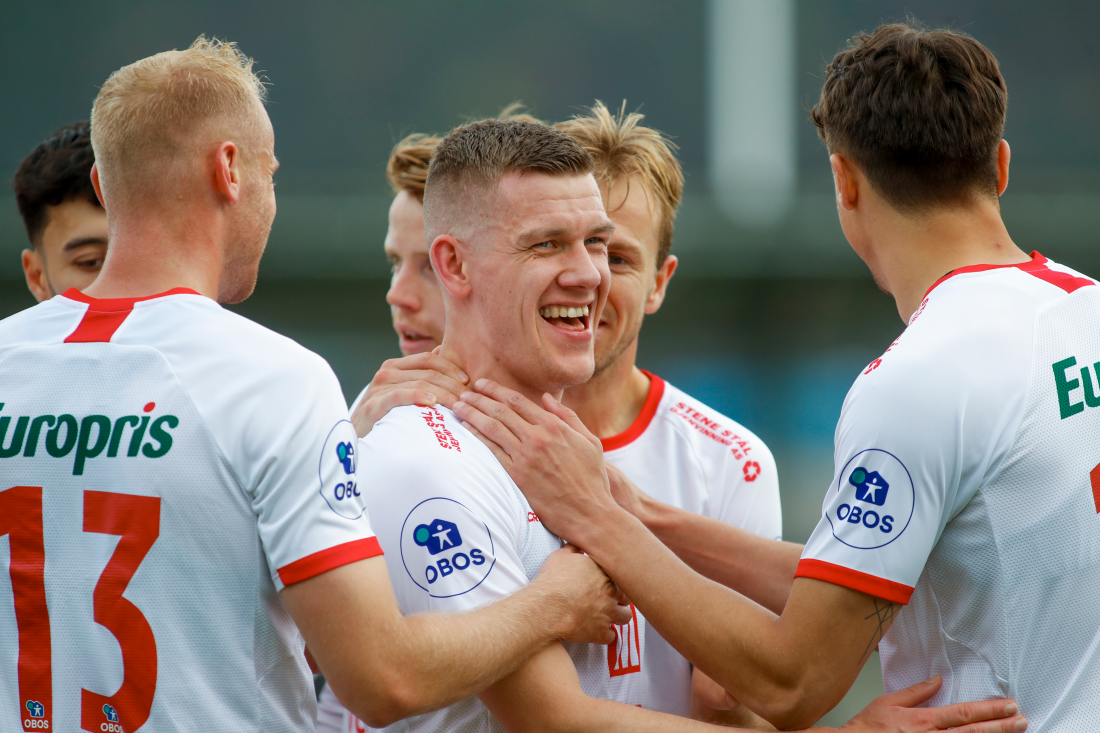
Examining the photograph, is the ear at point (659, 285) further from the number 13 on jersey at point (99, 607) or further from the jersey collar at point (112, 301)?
the number 13 on jersey at point (99, 607)

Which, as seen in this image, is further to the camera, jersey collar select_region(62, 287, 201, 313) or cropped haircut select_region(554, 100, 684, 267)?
cropped haircut select_region(554, 100, 684, 267)

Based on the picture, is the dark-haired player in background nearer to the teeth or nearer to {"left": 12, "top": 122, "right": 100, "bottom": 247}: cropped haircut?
{"left": 12, "top": 122, "right": 100, "bottom": 247}: cropped haircut

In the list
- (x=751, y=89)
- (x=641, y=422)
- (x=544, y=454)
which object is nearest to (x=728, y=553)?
(x=641, y=422)

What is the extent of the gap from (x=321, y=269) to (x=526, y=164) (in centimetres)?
1020

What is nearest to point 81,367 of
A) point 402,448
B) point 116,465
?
point 116,465

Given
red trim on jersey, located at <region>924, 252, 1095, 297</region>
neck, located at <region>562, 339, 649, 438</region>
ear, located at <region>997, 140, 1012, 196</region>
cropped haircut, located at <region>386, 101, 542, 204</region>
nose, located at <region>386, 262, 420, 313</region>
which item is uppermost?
cropped haircut, located at <region>386, 101, 542, 204</region>

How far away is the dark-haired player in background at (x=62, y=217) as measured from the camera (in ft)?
13.3

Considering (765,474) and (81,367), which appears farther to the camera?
(765,474)

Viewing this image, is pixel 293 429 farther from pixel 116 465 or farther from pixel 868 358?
pixel 868 358

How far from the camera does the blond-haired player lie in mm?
2252

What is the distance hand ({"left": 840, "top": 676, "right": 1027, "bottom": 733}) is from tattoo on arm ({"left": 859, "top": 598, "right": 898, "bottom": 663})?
201 millimetres

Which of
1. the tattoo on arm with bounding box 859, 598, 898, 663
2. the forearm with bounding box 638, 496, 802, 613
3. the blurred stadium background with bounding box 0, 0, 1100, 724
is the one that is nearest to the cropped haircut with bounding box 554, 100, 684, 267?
the forearm with bounding box 638, 496, 802, 613

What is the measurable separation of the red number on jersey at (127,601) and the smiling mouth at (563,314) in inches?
56.9

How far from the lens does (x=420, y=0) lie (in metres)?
13.6
